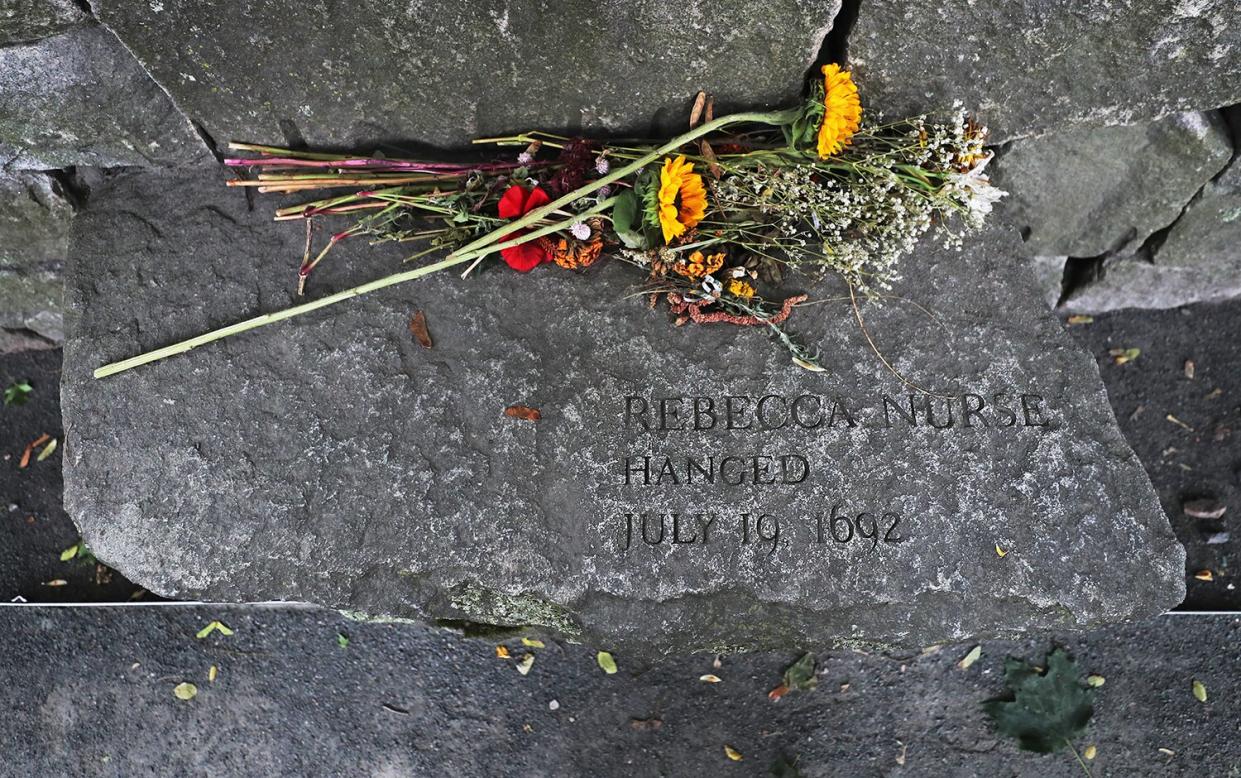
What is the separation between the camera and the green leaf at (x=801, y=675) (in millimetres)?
2697

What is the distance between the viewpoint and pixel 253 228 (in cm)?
223

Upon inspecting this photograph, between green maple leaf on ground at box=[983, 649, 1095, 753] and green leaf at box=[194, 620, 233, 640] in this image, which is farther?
green leaf at box=[194, 620, 233, 640]

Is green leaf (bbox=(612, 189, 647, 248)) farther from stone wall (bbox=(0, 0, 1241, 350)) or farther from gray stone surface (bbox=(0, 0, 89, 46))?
gray stone surface (bbox=(0, 0, 89, 46))

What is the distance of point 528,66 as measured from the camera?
1995mm

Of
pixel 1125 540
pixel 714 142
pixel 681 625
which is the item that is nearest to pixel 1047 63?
pixel 714 142

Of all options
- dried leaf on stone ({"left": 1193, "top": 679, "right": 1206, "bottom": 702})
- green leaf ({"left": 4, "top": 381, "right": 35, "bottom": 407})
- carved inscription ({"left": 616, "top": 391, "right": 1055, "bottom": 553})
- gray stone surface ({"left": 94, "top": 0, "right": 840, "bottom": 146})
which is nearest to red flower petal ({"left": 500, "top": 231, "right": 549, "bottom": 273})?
gray stone surface ({"left": 94, "top": 0, "right": 840, "bottom": 146})

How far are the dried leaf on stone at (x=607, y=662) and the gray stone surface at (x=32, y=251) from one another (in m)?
1.92

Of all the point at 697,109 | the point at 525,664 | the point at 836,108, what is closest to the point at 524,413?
the point at 697,109

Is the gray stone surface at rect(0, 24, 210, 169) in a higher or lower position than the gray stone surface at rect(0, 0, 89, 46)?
lower

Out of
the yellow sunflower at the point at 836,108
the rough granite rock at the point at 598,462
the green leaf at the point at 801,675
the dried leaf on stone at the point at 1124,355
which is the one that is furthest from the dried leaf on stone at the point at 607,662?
the dried leaf on stone at the point at 1124,355

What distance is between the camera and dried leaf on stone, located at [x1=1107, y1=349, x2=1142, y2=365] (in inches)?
120

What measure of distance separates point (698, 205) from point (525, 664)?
1577 mm

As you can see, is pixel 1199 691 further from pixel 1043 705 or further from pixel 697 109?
pixel 697 109

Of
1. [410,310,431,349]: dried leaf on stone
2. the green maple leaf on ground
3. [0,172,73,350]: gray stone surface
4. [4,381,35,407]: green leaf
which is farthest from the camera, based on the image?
[4,381,35,407]: green leaf
